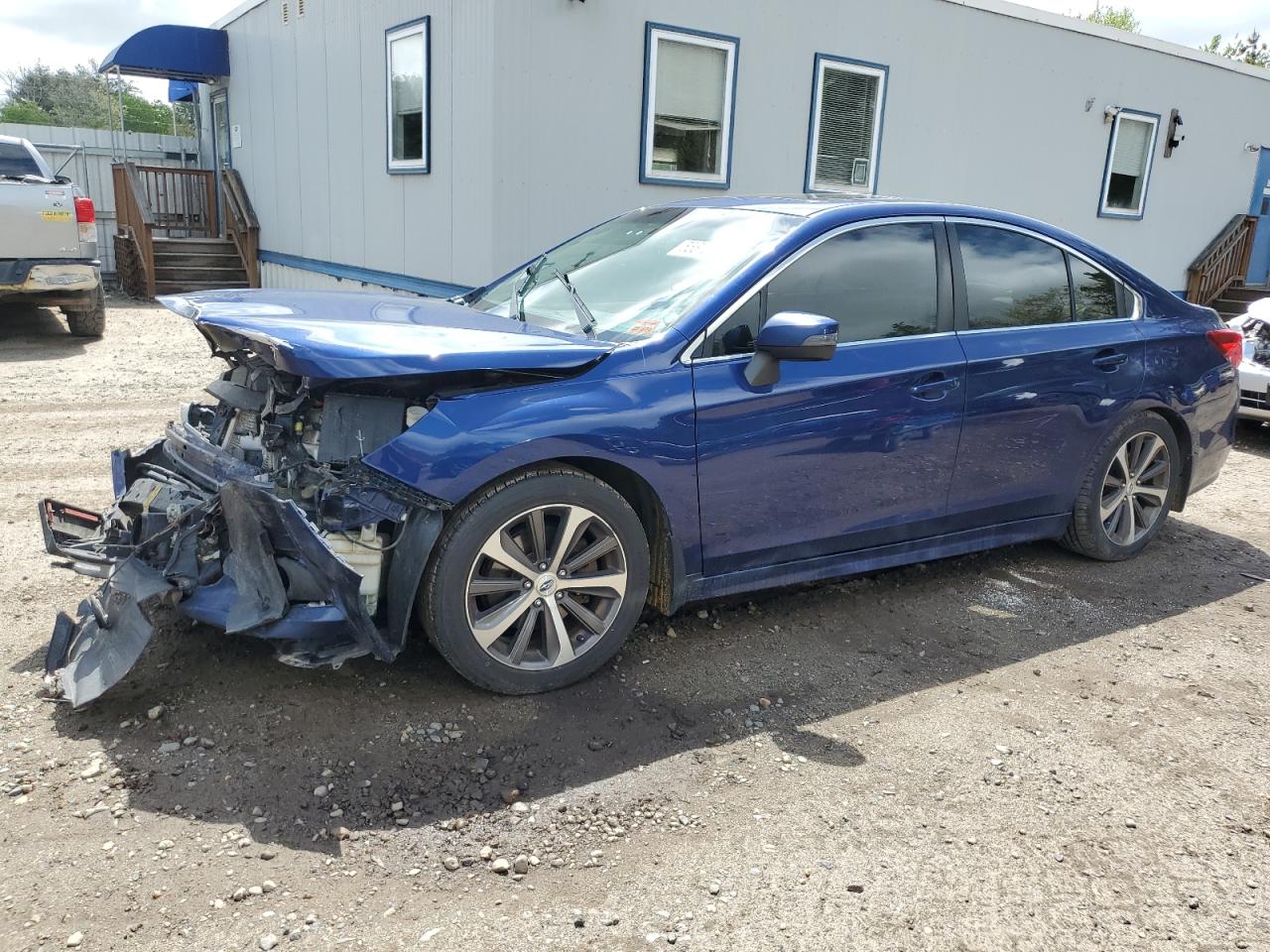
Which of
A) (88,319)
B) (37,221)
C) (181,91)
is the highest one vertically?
(181,91)

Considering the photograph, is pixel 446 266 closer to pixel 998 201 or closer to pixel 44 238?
pixel 44 238

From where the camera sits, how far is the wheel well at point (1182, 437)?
5.06m

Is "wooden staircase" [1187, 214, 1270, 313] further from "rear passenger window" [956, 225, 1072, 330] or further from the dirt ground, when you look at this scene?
the dirt ground

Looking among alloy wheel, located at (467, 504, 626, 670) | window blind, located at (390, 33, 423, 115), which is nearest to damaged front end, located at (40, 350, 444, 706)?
alloy wheel, located at (467, 504, 626, 670)

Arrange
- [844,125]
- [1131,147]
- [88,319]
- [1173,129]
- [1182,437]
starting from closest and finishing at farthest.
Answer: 1. [1182,437]
2. [844,125]
3. [88,319]
4. [1131,147]
5. [1173,129]

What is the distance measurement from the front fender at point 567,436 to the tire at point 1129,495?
90.2 inches

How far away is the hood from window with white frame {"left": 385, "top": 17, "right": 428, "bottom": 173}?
19.5 feet

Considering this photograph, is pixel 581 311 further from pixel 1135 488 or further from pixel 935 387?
pixel 1135 488

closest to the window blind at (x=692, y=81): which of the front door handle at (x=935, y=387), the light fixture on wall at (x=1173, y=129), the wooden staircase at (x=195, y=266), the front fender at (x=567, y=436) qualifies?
the front door handle at (x=935, y=387)

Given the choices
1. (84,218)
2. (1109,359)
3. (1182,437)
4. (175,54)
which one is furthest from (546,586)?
(175,54)

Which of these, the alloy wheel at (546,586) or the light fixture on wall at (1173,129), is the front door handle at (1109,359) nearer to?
the alloy wheel at (546,586)

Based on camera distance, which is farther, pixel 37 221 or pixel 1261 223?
pixel 1261 223

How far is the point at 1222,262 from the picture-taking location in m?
14.7

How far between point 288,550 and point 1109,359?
12.2ft
